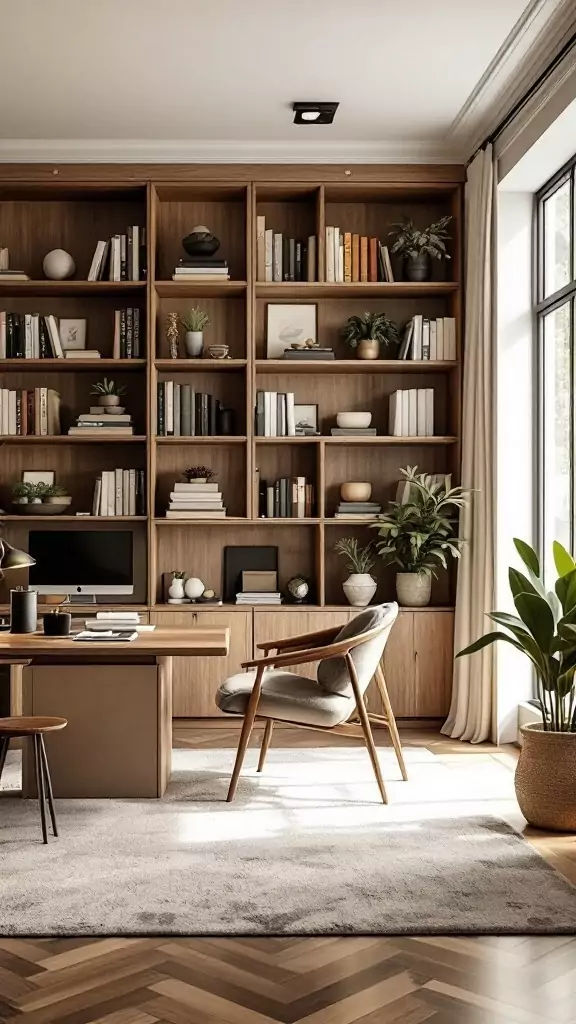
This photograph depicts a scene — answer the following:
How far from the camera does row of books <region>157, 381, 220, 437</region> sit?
19.5 ft

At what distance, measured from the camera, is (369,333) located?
5969 mm

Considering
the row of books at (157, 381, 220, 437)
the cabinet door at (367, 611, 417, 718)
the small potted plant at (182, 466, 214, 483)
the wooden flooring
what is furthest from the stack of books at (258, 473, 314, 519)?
the wooden flooring

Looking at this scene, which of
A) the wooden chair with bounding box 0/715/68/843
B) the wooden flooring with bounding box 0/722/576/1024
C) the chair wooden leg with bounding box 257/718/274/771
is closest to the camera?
the wooden flooring with bounding box 0/722/576/1024

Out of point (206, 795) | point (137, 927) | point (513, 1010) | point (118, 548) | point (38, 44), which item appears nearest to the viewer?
point (513, 1010)

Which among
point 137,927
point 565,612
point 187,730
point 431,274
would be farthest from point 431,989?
point 431,274

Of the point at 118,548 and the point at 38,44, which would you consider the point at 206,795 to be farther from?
the point at 38,44

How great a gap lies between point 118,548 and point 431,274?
2428 millimetres

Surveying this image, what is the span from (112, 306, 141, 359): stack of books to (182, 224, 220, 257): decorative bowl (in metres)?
0.46

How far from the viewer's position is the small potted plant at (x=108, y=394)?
19.6ft

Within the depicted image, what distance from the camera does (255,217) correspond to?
5953 millimetres

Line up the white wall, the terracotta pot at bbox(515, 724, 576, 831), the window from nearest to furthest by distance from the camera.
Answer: the terracotta pot at bbox(515, 724, 576, 831), the window, the white wall

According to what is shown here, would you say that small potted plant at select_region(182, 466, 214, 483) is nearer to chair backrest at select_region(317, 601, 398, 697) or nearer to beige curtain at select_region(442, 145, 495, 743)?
beige curtain at select_region(442, 145, 495, 743)

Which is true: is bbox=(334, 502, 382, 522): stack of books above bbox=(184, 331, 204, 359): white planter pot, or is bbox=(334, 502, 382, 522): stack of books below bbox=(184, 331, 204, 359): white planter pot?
below

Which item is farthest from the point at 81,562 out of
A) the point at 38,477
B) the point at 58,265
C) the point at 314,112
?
the point at 314,112
